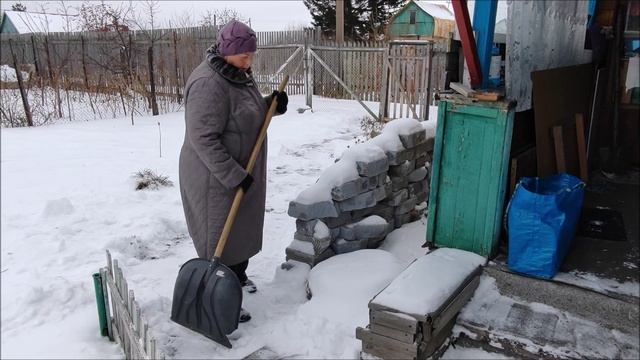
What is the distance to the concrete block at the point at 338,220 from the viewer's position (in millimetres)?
3748

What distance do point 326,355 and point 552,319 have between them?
4.37 ft

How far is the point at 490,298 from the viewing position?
9.67ft

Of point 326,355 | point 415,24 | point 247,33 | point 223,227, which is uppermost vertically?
point 415,24

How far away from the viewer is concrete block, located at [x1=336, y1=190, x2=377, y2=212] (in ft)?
12.5

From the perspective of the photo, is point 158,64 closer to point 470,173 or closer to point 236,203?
point 236,203

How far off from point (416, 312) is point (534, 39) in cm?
205

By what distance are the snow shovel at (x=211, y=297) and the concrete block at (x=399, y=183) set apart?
6.17 feet

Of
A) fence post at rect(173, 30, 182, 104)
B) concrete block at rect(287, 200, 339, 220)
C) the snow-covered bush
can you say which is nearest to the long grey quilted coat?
concrete block at rect(287, 200, 339, 220)

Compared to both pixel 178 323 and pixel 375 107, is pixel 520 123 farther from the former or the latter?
pixel 375 107

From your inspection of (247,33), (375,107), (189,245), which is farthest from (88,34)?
(247,33)

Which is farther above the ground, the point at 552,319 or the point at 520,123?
the point at 520,123

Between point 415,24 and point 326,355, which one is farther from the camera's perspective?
point 415,24

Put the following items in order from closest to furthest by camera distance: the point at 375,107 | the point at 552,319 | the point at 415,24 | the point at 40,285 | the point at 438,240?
the point at 552,319
the point at 40,285
the point at 438,240
the point at 375,107
the point at 415,24

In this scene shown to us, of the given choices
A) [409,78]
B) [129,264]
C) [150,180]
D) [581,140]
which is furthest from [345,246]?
[409,78]
